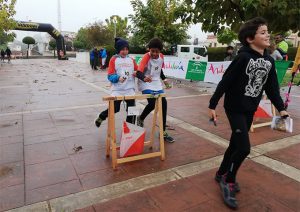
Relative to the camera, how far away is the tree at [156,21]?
2522 cm

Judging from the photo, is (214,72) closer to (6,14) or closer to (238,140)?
(238,140)

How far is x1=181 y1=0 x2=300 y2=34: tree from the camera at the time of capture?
203 inches

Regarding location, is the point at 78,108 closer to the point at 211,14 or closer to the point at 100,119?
the point at 100,119

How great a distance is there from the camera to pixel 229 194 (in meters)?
2.97

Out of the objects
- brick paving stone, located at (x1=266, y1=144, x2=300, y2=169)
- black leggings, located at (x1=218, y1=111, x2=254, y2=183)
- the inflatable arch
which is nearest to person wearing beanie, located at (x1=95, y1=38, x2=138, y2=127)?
black leggings, located at (x1=218, y1=111, x2=254, y2=183)

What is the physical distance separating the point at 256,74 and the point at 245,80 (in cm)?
12

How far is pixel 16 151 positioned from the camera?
14.3ft

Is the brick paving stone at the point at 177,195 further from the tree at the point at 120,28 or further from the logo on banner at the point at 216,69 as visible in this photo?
the tree at the point at 120,28

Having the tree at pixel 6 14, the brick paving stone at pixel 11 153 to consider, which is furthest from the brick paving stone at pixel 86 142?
the tree at pixel 6 14

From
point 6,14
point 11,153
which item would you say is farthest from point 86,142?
point 6,14

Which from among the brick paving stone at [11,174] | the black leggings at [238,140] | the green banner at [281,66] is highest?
the green banner at [281,66]

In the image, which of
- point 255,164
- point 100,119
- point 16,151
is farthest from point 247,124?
point 16,151

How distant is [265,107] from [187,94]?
168 inches

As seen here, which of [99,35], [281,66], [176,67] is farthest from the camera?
[99,35]
